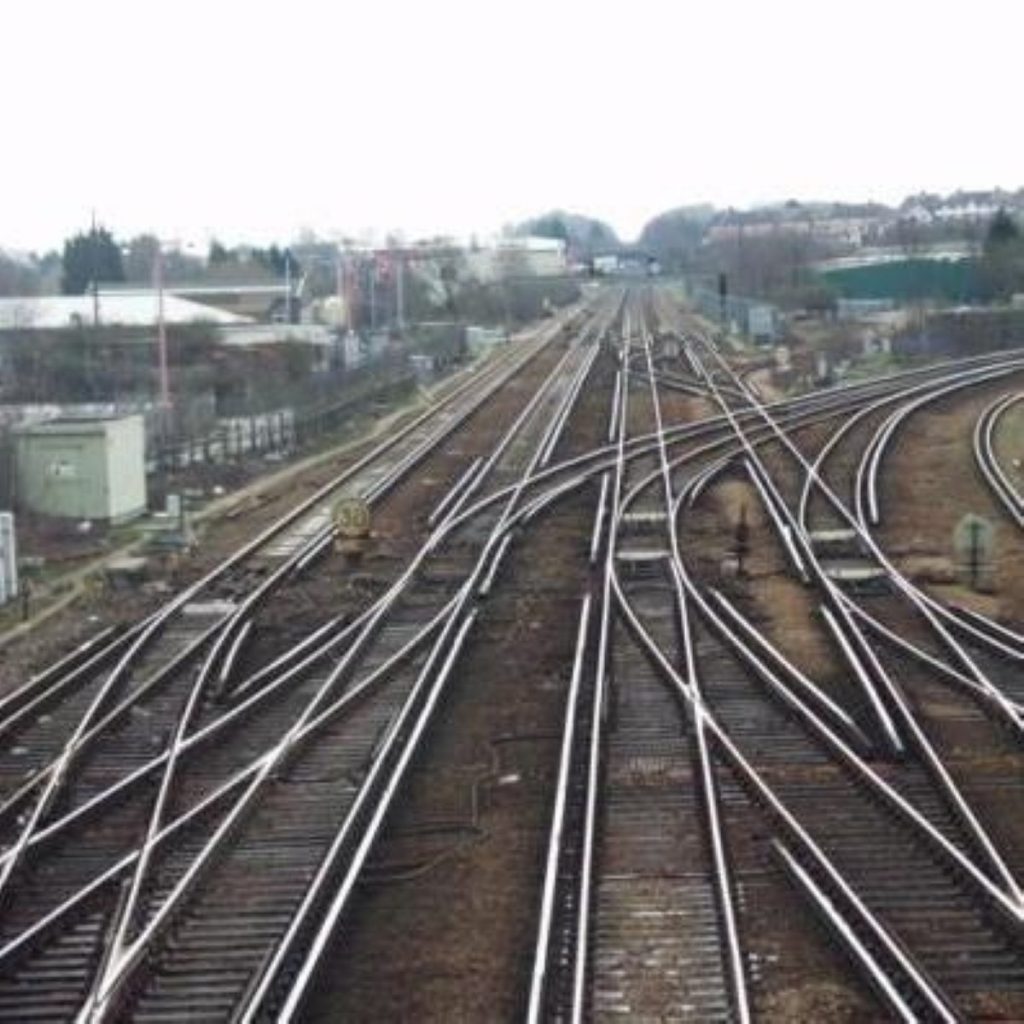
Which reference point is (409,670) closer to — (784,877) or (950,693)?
(950,693)

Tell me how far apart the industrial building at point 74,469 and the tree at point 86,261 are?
226 feet

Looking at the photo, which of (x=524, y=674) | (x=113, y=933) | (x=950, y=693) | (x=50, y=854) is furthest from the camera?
(x=524, y=674)

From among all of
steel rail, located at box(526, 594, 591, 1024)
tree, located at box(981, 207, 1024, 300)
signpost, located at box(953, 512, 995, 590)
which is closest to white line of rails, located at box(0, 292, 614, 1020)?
steel rail, located at box(526, 594, 591, 1024)

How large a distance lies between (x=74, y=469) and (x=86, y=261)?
246ft

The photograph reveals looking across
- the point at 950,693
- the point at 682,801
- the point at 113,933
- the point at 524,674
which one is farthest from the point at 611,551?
the point at 113,933

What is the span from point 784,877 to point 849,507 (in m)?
14.0

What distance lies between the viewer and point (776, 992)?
7.97m

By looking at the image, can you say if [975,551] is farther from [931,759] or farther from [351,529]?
[931,759]

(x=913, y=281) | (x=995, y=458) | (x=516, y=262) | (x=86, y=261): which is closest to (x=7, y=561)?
(x=995, y=458)

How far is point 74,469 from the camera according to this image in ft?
76.6

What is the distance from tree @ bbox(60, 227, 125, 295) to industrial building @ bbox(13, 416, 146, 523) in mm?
68778

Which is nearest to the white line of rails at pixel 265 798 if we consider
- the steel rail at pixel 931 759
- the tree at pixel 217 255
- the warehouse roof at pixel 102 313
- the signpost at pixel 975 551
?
the steel rail at pixel 931 759

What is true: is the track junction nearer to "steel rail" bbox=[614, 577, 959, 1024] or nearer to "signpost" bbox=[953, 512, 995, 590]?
"steel rail" bbox=[614, 577, 959, 1024]

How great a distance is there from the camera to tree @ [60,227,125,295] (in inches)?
3696
